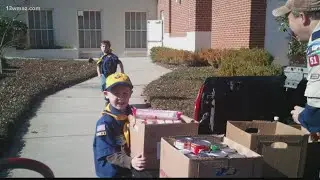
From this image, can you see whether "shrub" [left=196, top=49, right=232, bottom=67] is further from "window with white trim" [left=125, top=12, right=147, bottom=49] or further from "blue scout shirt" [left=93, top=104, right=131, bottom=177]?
"blue scout shirt" [left=93, top=104, right=131, bottom=177]

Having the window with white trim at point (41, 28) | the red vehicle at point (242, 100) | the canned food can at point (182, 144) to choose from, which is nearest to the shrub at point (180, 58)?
the window with white trim at point (41, 28)

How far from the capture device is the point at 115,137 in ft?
9.46

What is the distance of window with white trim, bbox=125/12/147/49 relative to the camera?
24750 mm

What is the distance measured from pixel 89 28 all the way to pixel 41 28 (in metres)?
2.90

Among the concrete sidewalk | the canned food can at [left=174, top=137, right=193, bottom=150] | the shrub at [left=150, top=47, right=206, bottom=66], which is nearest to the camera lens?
the canned food can at [left=174, top=137, right=193, bottom=150]

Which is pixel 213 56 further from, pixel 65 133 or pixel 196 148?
pixel 196 148

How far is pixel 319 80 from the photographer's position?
2.16 metres

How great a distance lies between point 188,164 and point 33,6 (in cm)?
2386

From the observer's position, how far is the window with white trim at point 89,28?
80.7 ft

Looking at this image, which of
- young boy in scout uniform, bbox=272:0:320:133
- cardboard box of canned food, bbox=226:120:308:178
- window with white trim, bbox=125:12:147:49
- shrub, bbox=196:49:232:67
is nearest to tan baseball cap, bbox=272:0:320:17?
young boy in scout uniform, bbox=272:0:320:133

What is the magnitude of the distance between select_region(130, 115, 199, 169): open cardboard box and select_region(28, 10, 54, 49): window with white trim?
74.9 feet

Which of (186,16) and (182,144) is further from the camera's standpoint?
(186,16)

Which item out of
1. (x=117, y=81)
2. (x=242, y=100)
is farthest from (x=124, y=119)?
(x=242, y=100)

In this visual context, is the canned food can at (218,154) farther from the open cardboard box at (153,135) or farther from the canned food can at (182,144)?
the open cardboard box at (153,135)
